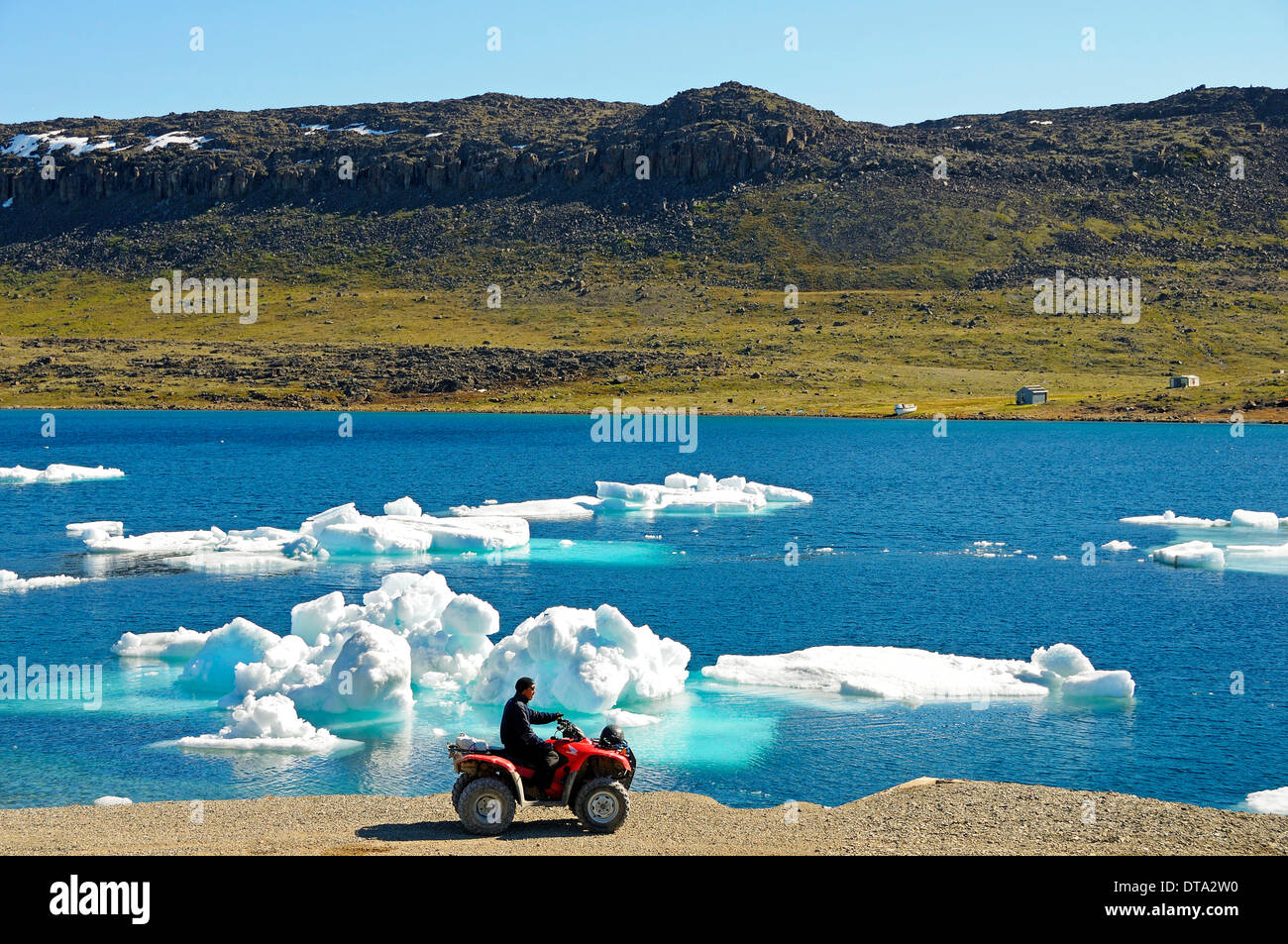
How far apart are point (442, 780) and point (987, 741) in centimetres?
1338

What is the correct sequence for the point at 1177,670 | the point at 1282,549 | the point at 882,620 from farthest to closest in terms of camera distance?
the point at 1282,549 < the point at 882,620 < the point at 1177,670

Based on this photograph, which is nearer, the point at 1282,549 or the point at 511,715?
the point at 511,715

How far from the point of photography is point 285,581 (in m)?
52.6

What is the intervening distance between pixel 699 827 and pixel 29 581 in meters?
41.8

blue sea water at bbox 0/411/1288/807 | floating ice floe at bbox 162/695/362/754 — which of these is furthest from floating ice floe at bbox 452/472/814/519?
floating ice floe at bbox 162/695/362/754

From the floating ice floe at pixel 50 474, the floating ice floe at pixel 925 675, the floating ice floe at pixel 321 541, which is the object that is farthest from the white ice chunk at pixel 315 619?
the floating ice floe at pixel 50 474

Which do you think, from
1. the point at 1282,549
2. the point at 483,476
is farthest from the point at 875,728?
the point at 483,476

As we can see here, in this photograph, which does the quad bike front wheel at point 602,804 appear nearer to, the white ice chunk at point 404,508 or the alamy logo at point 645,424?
the white ice chunk at point 404,508

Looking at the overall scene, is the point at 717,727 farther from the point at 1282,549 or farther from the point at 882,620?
the point at 1282,549

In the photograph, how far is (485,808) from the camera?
751 inches

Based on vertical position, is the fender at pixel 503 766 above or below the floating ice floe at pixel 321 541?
above

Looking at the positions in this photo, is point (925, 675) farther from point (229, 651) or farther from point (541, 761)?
point (229, 651)
